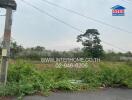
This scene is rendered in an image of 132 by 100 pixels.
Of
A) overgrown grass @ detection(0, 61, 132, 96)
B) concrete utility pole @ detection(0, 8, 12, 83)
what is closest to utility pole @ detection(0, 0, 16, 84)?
concrete utility pole @ detection(0, 8, 12, 83)

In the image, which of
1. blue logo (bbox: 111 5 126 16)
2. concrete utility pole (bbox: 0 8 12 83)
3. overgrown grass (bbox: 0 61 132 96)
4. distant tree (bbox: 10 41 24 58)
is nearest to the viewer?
overgrown grass (bbox: 0 61 132 96)

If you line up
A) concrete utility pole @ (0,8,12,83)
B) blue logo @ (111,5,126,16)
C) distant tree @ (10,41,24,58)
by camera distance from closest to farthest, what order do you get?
1. concrete utility pole @ (0,8,12,83)
2. blue logo @ (111,5,126,16)
3. distant tree @ (10,41,24,58)

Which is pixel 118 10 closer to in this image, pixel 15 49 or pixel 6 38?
pixel 6 38

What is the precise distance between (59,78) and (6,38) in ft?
6.91

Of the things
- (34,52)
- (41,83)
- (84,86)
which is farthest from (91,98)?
(34,52)

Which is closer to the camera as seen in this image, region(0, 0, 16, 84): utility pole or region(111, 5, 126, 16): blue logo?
region(0, 0, 16, 84): utility pole

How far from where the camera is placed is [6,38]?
Answer: 20.7 ft

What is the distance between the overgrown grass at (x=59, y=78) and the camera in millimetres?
5964

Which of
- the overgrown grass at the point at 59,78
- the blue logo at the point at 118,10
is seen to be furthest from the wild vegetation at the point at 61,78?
the blue logo at the point at 118,10

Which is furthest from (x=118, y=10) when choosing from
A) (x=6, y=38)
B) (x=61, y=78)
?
(x=6, y=38)

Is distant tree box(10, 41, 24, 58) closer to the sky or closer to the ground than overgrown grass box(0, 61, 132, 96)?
closer to the sky

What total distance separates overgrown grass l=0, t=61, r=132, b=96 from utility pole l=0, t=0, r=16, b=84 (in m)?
0.33

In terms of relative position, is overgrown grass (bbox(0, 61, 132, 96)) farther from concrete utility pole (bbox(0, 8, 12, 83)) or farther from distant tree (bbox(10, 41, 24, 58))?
distant tree (bbox(10, 41, 24, 58))

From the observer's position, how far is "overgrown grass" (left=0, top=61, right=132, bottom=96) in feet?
19.6
